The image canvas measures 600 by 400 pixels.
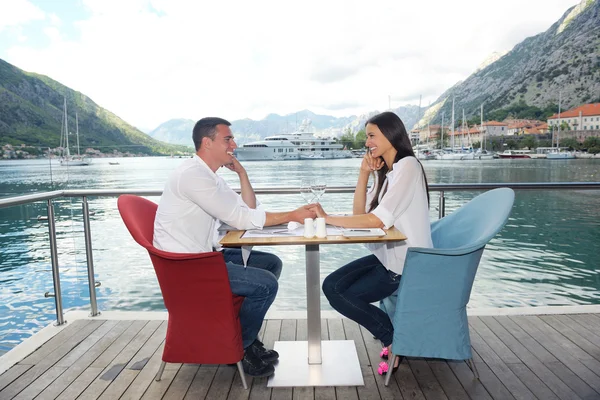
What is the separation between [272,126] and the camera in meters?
112

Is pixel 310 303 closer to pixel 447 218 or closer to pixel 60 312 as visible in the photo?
pixel 447 218

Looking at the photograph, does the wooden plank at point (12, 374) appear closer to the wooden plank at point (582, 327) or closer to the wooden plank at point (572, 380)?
the wooden plank at point (572, 380)

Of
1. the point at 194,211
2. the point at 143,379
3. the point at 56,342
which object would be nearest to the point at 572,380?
the point at 194,211

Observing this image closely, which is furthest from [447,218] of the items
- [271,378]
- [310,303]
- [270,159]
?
[270,159]

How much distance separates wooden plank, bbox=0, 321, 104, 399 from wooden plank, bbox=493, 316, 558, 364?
238cm

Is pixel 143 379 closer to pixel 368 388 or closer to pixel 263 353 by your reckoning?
pixel 263 353

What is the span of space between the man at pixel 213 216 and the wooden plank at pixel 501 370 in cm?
103

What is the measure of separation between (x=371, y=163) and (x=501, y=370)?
3.68ft

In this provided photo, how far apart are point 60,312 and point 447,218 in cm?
229

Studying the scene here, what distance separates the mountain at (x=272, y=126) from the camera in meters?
68.1

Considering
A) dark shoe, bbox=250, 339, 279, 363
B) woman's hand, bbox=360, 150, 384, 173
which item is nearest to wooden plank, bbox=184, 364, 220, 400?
dark shoe, bbox=250, 339, 279, 363

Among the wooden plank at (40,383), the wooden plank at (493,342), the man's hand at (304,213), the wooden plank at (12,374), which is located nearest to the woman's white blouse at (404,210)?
the man's hand at (304,213)

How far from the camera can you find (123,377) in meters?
1.83

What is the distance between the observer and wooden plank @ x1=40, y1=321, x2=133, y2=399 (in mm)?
1736
